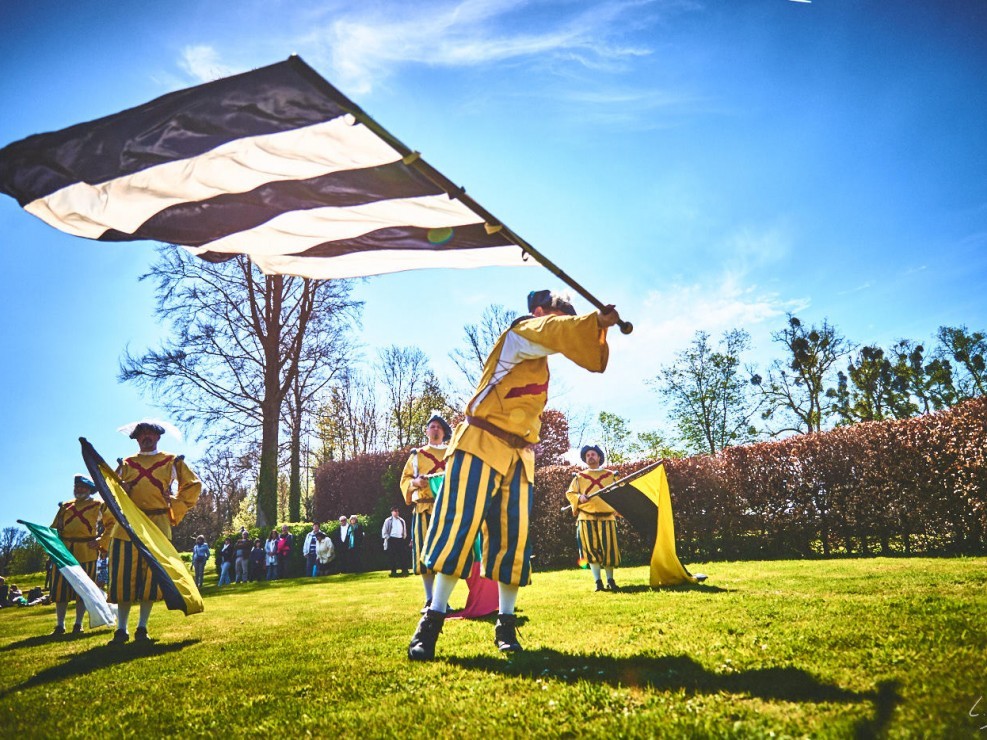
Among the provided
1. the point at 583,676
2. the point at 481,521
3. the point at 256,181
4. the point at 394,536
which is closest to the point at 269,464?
the point at 394,536

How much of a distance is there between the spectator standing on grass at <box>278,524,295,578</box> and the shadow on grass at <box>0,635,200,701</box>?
12522mm

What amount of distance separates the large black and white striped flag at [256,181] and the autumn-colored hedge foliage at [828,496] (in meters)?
9.11

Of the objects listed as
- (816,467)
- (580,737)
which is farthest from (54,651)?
(816,467)

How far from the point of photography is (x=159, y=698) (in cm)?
291

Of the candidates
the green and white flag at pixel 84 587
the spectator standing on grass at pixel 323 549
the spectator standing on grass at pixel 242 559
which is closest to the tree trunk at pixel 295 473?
the spectator standing on grass at pixel 242 559

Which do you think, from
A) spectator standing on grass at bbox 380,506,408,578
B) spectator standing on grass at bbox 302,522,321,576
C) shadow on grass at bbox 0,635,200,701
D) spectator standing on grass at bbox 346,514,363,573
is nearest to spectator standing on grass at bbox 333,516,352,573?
spectator standing on grass at bbox 346,514,363,573

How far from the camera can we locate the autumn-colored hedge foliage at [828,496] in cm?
888

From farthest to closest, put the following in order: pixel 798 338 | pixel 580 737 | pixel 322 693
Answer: pixel 798 338 < pixel 322 693 < pixel 580 737

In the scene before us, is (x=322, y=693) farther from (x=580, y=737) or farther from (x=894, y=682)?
(x=894, y=682)

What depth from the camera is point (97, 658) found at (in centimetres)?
447

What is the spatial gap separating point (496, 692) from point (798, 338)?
34.8 meters

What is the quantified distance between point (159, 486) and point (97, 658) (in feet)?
5.06

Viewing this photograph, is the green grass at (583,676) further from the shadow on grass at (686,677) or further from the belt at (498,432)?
the belt at (498,432)

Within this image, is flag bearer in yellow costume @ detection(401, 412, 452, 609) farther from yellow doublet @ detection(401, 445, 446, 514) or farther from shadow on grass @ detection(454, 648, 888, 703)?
shadow on grass @ detection(454, 648, 888, 703)
